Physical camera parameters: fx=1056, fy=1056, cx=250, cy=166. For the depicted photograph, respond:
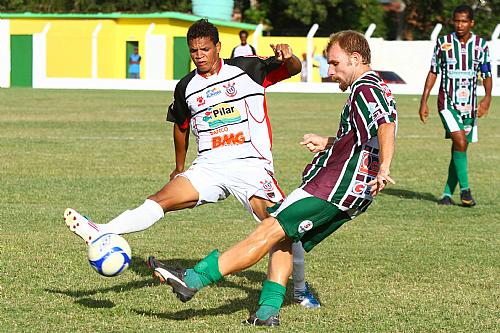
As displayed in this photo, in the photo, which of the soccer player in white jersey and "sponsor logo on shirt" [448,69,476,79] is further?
"sponsor logo on shirt" [448,69,476,79]

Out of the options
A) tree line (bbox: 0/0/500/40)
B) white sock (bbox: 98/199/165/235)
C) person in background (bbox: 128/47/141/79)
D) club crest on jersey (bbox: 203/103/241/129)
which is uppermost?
club crest on jersey (bbox: 203/103/241/129)

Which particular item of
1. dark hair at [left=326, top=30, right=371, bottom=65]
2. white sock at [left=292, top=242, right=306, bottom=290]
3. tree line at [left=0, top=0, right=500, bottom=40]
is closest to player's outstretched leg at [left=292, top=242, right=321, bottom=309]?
white sock at [left=292, top=242, right=306, bottom=290]

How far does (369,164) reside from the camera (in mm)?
5883

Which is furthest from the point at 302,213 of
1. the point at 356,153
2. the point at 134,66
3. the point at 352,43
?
the point at 134,66

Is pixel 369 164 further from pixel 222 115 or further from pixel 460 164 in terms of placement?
pixel 460 164

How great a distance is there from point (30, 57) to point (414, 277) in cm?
3767

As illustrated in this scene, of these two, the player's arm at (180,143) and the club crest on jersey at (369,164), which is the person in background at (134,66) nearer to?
the player's arm at (180,143)

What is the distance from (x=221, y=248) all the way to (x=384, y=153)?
334cm

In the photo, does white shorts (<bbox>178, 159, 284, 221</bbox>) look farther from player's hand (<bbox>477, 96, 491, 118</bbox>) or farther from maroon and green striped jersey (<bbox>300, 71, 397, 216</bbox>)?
player's hand (<bbox>477, 96, 491, 118</bbox>)

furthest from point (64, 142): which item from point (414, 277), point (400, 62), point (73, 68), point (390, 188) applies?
point (400, 62)

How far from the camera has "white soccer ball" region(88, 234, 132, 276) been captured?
19.9 feet

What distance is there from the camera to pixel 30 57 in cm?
4347

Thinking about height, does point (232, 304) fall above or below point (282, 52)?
below

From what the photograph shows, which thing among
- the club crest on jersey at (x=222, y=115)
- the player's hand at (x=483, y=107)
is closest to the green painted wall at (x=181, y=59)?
the player's hand at (x=483, y=107)
